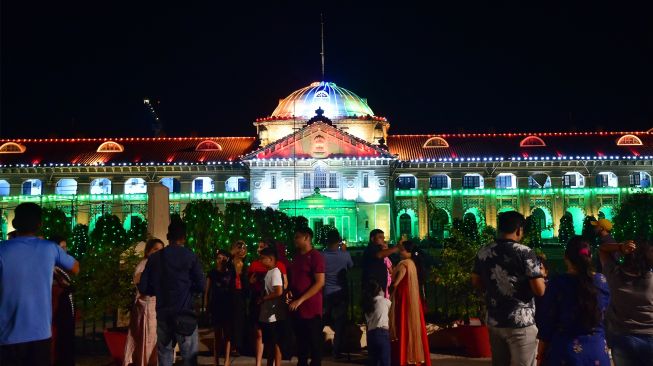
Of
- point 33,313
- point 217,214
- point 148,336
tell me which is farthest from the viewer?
point 217,214

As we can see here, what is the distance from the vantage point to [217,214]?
23906 mm

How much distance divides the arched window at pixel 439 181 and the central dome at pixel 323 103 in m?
8.68

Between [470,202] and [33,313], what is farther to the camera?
[470,202]

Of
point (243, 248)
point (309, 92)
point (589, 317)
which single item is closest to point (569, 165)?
point (309, 92)

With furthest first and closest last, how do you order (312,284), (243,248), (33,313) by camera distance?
(243,248)
(312,284)
(33,313)

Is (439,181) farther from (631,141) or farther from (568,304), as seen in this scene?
(568,304)

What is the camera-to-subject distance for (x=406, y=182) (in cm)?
6125

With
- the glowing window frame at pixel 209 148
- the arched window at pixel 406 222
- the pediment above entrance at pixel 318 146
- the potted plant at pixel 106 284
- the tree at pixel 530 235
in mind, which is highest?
the glowing window frame at pixel 209 148

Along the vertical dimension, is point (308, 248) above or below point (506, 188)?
below

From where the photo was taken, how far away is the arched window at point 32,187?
2430 inches

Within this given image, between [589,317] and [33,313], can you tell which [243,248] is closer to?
[33,313]

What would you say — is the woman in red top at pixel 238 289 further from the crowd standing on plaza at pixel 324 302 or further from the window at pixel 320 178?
the window at pixel 320 178

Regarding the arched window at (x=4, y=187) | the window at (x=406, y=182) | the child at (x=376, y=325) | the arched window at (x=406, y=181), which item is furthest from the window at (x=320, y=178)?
the child at (x=376, y=325)

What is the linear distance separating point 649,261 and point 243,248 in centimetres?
721
